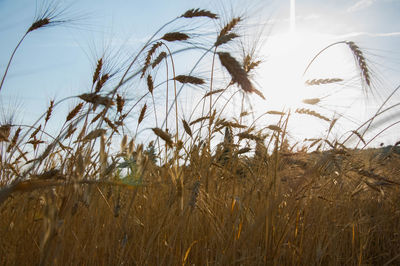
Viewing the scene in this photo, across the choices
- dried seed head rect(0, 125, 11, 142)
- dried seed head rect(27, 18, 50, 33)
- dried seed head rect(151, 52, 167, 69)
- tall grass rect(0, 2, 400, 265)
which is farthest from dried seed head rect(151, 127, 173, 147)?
dried seed head rect(27, 18, 50, 33)

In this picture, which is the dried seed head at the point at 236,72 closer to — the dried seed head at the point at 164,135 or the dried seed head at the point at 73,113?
the dried seed head at the point at 164,135

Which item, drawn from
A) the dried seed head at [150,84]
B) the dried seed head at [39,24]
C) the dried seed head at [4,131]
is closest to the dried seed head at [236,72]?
the dried seed head at [150,84]

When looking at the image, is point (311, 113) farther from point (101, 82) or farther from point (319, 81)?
point (101, 82)

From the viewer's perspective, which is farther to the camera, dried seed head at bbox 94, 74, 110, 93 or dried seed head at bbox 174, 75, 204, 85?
dried seed head at bbox 174, 75, 204, 85

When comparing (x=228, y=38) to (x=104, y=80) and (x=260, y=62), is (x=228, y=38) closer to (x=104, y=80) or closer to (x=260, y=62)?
(x=104, y=80)

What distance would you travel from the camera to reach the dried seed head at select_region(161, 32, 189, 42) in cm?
183

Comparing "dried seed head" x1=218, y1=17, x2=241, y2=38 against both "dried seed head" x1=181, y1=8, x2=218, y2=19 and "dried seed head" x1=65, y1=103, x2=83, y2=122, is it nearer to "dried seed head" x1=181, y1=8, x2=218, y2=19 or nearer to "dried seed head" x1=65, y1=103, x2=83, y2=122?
"dried seed head" x1=181, y1=8, x2=218, y2=19

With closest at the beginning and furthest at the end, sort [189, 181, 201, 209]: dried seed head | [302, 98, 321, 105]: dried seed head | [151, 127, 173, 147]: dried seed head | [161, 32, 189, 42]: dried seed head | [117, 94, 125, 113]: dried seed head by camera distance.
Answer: [151, 127, 173, 147]: dried seed head → [189, 181, 201, 209]: dried seed head → [161, 32, 189, 42]: dried seed head → [302, 98, 321, 105]: dried seed head → [117, 94, 125, 113]: dried seed head

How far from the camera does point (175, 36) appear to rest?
1.86 metres

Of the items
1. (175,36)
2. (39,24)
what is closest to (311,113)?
(175,36)

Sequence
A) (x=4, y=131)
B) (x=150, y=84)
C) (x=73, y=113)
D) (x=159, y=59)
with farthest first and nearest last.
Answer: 1. (x=150, y=84)
2. (x=159, y=59)
3. (x=73, y=113)
4. (x=4, y=131)

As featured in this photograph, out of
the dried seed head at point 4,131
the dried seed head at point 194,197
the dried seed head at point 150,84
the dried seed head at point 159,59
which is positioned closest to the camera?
the dried seed head at point 194,197

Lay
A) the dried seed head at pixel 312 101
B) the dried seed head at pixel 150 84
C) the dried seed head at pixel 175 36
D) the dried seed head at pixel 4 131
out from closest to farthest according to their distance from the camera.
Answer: the dried seed head at pixel 4 131
the dried seed head at pixel 175 36
the dried seed head at pixel 312 101
the dried seed head at pixel 150 84

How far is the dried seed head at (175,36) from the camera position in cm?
183
